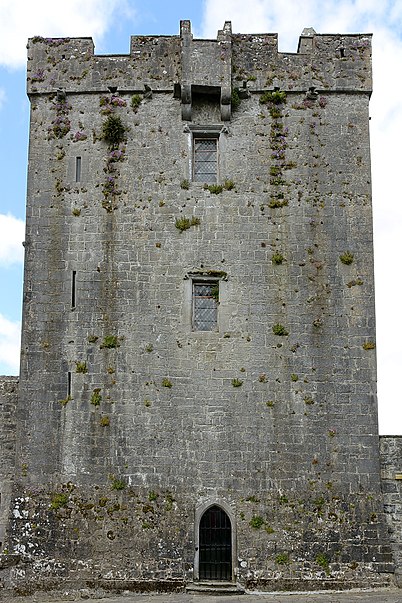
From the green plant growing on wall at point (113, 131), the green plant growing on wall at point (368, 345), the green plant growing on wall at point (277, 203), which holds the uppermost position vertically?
the green plant growing on wall at point (113, 131)

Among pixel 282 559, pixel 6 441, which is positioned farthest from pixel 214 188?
pixel 282 559

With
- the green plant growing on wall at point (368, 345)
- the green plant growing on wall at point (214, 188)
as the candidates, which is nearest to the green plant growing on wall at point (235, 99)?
the green plant growing on wall at point (214, 188)

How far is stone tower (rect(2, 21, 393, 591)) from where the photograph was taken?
18.1 meters

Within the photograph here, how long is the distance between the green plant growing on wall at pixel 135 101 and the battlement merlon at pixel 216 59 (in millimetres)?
152

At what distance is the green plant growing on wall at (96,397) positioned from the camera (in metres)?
18.8

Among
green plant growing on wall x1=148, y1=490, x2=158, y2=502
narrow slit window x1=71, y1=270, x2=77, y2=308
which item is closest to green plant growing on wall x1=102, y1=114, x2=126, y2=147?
narrow slit window x1=71, y1=270, x2=77, y2=308

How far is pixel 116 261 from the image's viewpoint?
19.6 meters

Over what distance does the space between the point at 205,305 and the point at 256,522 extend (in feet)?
16.1

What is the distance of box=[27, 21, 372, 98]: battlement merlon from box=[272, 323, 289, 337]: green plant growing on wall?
5785 millimetres

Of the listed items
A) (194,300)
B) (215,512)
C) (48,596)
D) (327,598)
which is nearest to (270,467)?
(215,512)

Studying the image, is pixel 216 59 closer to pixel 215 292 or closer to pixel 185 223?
pixel 185 223

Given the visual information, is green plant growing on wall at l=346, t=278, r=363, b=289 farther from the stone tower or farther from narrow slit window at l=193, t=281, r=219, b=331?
narrow slit window at l=193, t=281, r=219, b=331

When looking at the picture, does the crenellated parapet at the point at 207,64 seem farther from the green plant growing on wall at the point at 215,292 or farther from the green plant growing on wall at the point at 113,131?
the green plant growing on wall at the point at 215,292

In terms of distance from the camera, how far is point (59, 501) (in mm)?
18297
